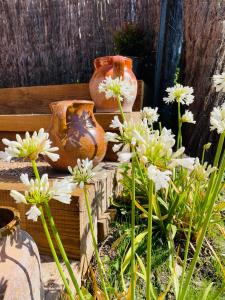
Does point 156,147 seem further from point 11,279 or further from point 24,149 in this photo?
point 11,279

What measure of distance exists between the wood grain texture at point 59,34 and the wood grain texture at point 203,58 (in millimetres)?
695

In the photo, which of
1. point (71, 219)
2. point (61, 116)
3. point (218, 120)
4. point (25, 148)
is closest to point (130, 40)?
point (61, 116)

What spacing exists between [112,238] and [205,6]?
1.96m

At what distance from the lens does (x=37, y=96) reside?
2857mm

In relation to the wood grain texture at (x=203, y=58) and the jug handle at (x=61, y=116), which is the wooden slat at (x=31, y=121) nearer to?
the jug handle at (x=61, y=116)

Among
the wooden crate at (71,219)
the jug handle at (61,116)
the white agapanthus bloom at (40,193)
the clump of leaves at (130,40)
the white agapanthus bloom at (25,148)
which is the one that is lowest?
the wooden crate at (71,219)

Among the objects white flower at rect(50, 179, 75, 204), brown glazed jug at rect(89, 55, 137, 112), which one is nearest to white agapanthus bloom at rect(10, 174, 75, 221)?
white flower at rect(50, 179, 75, 204)

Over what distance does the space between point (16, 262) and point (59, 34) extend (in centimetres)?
309

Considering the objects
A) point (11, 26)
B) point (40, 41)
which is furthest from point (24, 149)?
point (11, 26)

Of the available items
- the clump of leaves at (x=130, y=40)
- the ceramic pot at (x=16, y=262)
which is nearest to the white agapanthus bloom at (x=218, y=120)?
the ceramic pot at (x=16, y=262)

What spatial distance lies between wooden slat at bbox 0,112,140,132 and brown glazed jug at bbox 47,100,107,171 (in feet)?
1.10

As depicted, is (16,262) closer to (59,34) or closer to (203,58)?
(203,58)

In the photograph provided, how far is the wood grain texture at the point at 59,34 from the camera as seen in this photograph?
319 centimetres

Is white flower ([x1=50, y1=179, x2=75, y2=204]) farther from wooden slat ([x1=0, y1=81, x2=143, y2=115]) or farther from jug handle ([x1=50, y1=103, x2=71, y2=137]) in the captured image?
wooden slat ([x1=0, y1=81, x2=143, y2=115])
